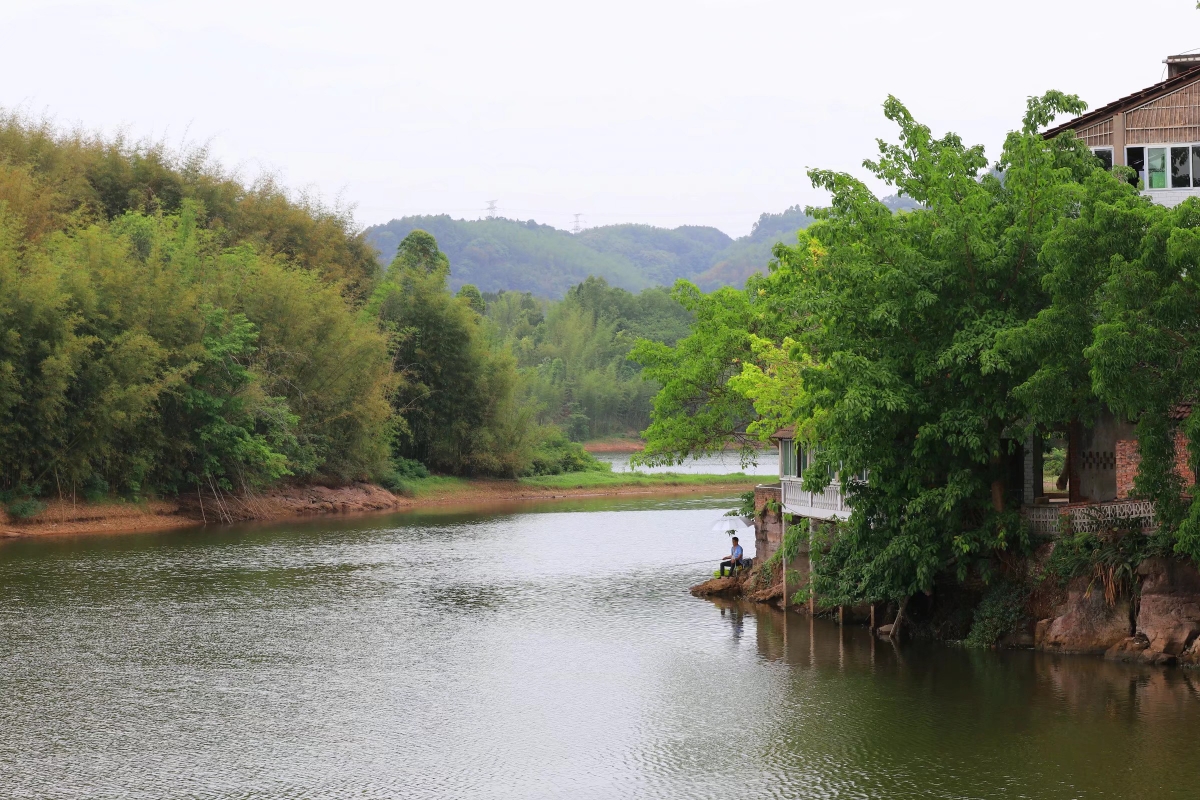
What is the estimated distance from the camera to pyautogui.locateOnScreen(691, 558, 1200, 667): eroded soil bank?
25.0 metres

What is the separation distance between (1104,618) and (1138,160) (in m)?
12.0

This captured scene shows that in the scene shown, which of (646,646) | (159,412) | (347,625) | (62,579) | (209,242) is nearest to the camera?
(646,646)

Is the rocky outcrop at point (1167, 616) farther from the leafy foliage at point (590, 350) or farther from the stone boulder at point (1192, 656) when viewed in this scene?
the leafy foliage at point (590, 350)

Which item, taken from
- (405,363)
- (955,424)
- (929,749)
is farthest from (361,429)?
(929,749)

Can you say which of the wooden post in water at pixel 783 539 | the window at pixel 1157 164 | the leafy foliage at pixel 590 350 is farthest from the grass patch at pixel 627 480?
the window at pixel 1157 164

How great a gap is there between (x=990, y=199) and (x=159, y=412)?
1698 inches

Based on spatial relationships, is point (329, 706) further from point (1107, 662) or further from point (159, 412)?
point (159, 412)

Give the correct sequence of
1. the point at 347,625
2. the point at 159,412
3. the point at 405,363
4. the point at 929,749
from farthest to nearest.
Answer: the point at 405,363 < the point at 159,412 < the point at 347,625 < the point at 929,749

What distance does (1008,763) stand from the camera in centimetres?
1978

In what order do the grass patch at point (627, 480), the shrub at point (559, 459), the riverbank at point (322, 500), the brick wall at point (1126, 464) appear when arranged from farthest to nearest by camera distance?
1. the shrub at point (559, 459)
2. the grass patch at point (627, 480)
3. the riverbank at point (322, 500)
4. the brick wall at point (1126, 464)

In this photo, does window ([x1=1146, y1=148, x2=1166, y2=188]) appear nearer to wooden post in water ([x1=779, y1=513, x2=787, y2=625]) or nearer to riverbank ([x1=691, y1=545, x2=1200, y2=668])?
riverbank ([x1=691, y1=545, x2=1200, y2=668])

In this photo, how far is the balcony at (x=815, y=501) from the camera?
103 feet

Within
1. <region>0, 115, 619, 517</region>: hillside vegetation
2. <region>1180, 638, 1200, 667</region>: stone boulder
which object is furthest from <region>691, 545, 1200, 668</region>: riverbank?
<region>0, 115, 619, 517</region>: hillside vegetation

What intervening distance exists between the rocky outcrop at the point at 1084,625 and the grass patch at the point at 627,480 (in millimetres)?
59356
